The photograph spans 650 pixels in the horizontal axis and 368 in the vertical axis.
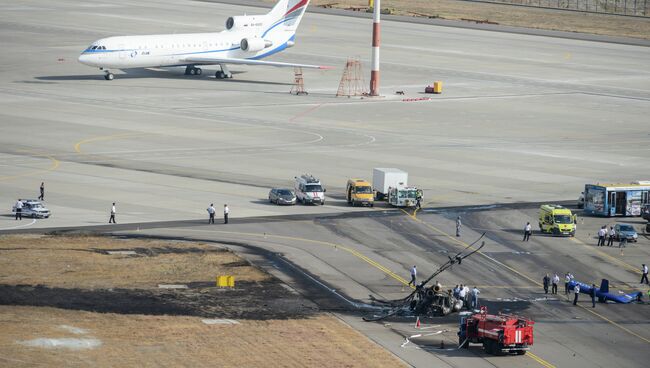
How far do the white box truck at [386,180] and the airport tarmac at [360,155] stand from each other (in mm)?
3042

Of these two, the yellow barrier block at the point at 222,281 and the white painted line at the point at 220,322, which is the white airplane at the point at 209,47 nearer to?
the yellow barrier block at the point at 222,281

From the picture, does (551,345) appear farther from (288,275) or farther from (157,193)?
(157,193)

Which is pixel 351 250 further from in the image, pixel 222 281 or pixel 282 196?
pixel 282 196

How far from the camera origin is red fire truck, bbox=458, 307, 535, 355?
216ft

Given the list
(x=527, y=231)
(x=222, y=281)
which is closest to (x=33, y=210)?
(x=222, y=281)

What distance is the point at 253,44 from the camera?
169m

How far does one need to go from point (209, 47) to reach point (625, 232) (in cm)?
8249

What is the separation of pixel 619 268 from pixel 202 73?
94304 mm

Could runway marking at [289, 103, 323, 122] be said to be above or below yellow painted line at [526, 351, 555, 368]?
above

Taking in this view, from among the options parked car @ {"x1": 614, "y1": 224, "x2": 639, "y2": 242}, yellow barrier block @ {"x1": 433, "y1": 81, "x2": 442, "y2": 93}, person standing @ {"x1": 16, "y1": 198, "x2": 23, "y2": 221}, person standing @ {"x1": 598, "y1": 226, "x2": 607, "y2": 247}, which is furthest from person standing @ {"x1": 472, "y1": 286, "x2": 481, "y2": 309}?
yellow barrier block @ {"x1": 433, "y1": 81, "x2": 442, "y2": 93}

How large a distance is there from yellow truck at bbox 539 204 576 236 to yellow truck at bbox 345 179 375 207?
45.2 ft

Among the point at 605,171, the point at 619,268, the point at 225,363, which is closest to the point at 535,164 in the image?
the point at 605,171

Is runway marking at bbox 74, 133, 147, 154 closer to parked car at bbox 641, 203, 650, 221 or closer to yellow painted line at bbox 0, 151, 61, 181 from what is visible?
yellow painted line at bbox 0, 151, 61, 181

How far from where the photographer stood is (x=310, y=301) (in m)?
75.2
